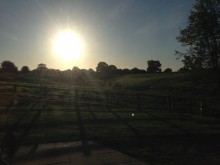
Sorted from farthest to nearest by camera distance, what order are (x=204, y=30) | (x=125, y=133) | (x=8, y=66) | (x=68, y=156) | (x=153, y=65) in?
(x=153, y=65) → (x=8, y=66) → (x=204, y=30) → (x=125, y=133) → (x=68, y=156)

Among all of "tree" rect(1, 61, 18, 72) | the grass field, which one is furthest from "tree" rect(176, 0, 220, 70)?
"tree" rect(1, 61, 18, 72)

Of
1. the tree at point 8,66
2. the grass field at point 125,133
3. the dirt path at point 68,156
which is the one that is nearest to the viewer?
the dirt path at point 68,156

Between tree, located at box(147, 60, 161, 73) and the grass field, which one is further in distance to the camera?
tree, located at box(147, 60, 161, 73)

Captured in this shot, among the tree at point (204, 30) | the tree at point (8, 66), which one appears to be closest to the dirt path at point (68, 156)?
the tree at point (204, 30)

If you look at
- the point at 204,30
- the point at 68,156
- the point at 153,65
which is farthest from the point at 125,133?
the point at 153,65

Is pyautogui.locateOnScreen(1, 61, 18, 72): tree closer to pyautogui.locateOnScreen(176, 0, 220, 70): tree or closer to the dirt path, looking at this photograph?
pyautogui.locateOnScreen(176, 0, 220, 70): tree

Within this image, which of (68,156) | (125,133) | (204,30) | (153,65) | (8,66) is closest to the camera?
(68,156)

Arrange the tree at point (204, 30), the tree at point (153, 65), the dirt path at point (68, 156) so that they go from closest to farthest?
the dirt path at point (68, 156)
the tree at point (204, 30)
the tree at point (153, 65)

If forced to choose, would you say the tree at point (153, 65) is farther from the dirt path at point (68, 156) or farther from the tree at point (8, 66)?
the dirt path at point (68, 156)

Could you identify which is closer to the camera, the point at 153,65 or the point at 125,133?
the point at 125,133

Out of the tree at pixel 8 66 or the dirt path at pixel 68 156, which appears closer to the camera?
the dirt path at pixel 68 156

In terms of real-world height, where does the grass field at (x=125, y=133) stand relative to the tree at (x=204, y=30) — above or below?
below

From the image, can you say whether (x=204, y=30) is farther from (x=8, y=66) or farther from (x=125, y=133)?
(x=8, y=66)

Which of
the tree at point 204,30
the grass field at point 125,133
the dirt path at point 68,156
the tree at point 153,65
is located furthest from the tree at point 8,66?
the dirt path at point 68,156
